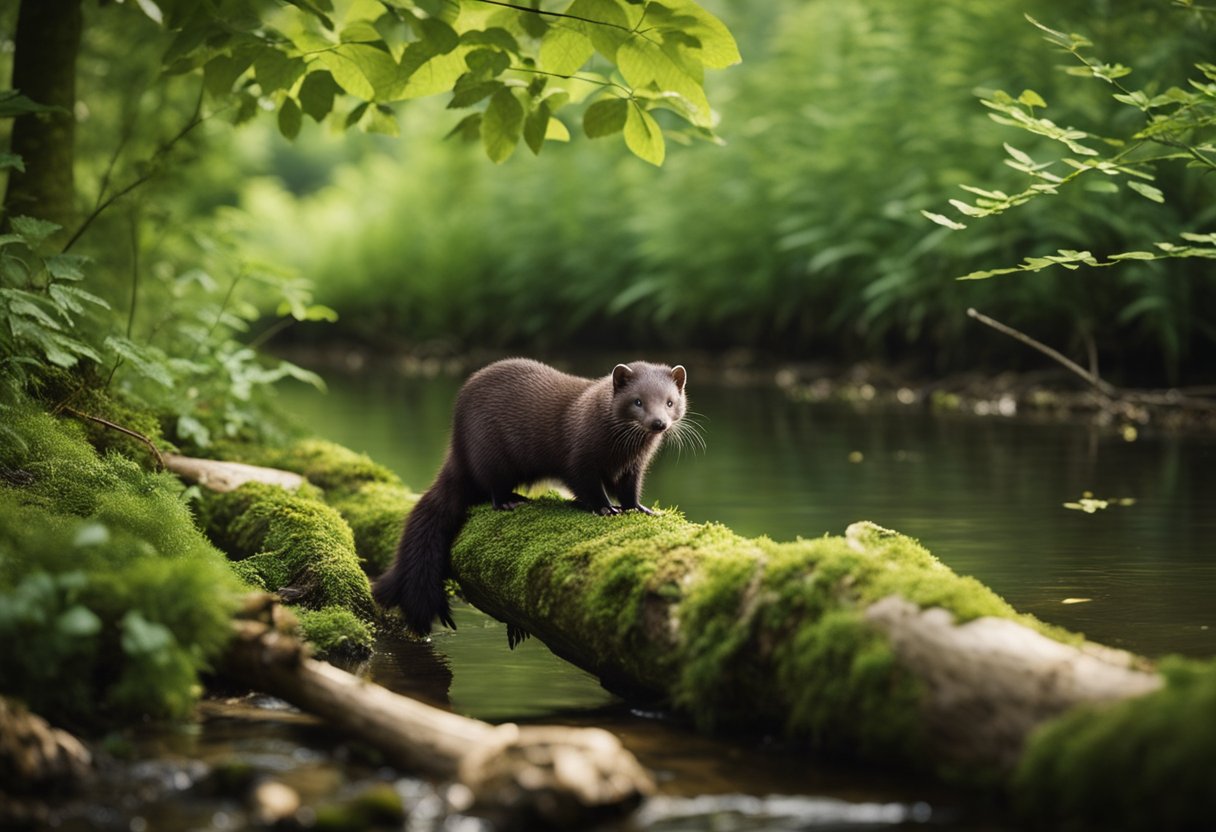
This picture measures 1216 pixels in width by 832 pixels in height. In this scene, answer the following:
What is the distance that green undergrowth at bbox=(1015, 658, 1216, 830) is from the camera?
279 cm

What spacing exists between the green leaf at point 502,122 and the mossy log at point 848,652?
66.9 inches

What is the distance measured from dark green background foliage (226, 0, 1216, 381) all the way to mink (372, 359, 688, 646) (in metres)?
2.43

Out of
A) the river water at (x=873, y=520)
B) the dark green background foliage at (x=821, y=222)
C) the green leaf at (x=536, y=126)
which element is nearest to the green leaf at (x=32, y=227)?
the green leaf at (x=536, y=126)

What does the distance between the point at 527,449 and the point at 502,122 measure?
1.54m

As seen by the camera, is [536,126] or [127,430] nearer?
[536,126]

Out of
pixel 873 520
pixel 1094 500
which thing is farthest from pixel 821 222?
pixel 873 520

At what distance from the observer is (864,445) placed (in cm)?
1227

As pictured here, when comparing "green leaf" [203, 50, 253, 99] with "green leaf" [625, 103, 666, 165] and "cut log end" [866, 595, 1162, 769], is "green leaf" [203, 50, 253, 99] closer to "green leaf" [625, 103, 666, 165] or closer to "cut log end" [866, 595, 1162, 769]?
"green leaf" [625, 103, 666, 165]

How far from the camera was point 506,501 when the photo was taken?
19.9 feet

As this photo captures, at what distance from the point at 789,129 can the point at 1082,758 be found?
60.9 feet

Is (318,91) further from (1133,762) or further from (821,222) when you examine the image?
(821,222)

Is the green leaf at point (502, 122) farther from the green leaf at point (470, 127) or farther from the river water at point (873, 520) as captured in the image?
the river water at point (873, 520)

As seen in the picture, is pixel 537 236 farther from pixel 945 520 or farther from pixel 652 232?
pixel 945 520

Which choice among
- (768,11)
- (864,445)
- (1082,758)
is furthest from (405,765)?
(768,11)
